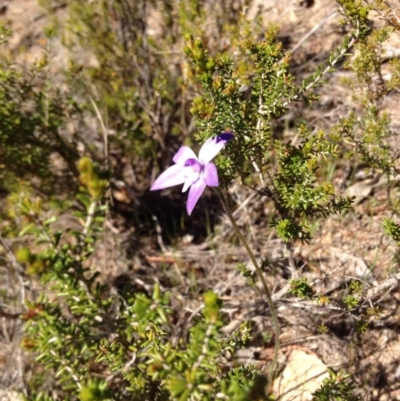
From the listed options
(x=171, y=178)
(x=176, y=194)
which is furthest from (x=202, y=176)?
(x=176, y=194)

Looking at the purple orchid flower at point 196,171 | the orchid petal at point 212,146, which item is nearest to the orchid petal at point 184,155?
the purple orchid flower at point 196,171

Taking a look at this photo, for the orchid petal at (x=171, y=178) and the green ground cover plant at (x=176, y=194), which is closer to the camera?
the green ground cover plant at (x=176, y=194)

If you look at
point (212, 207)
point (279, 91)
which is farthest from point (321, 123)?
point (279, 91)

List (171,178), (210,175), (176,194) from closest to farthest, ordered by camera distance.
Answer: (210,175) → (171,178) → (176,194)

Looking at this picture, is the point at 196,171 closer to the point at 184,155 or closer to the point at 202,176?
the point at 202,176

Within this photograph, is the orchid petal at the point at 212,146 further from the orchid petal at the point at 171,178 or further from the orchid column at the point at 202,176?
the orchid petal at the point at 171,178

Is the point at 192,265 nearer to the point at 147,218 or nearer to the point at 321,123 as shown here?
the point at 147,218

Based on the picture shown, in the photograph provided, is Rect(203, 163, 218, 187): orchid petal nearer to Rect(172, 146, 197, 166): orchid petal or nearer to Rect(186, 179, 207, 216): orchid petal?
Rect(186, 179, 207, 216): orchid petal

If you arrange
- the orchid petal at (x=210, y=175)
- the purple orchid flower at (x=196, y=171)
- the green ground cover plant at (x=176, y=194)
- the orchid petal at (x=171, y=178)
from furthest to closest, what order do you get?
1. the orchid petal at (x=171, y=178)
2. the purple orchid flower at (x=196, y=171)
3. the orchid petal at (x=210, y=175)
4. the green ground cover plant at (x=176, y=194)
